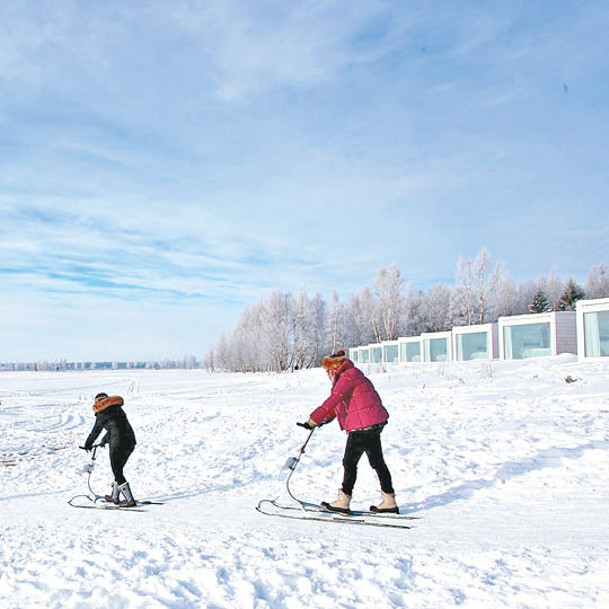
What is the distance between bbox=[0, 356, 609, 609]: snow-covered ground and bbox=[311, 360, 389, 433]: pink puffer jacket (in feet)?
3.71

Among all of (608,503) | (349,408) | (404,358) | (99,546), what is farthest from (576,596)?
(404,358)

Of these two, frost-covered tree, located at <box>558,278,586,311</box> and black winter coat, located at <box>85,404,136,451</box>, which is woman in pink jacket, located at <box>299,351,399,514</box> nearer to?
black winter coat, located at <box>85,404,136,451</box>

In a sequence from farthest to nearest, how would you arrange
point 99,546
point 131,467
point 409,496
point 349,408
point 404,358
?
point 404,358
point 131,467
point 409,496
point 349,408
point 99,546

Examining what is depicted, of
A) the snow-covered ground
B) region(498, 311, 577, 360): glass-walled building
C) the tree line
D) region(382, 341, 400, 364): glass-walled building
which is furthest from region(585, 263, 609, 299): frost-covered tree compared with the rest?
the snow-covered ground

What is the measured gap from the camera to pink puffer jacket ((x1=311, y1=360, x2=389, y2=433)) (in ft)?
21.6

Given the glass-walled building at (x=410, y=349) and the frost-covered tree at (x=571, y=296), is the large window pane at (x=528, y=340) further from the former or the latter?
the frost-covered tree at (x=571, y=296)

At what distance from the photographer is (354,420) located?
6602 millimetres

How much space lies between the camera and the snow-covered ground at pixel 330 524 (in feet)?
13.7

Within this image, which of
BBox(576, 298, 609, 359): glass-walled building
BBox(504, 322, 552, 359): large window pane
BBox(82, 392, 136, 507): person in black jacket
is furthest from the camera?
BBox(504, 322, 552, 359): large window pane

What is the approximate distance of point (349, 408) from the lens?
667 centimetres

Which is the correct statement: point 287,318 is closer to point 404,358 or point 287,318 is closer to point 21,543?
point 404,358

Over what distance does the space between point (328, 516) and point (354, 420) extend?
1154mm

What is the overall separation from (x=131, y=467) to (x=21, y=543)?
5696 mm

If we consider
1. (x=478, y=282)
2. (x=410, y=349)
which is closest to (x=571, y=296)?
(x=478, y=282)
